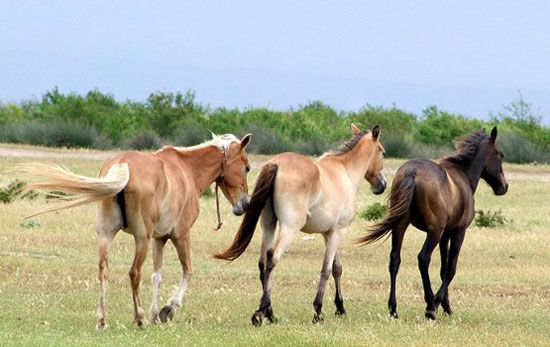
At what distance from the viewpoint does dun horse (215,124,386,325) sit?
11.5m

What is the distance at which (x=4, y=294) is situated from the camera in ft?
44.1

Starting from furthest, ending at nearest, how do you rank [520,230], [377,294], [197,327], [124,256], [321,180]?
[520,230]
[124,256]
[377,294]
[321,180]
[197,327]

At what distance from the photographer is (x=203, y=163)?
1197 centimetres

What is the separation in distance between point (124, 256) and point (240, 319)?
19.6 feet

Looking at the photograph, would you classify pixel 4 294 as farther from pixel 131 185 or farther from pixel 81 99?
pixel 81 99

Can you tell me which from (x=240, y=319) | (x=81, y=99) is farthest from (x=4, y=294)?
(x=81, y=99)

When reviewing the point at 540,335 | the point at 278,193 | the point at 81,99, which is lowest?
the point at 81,99

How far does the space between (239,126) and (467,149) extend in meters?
29.5

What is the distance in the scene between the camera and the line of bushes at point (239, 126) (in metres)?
37.4

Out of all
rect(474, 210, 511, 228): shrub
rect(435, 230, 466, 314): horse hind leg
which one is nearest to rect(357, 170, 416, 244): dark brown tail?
rect(435, 230, 466, 314): horse hind leg

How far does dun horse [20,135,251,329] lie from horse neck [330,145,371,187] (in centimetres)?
128

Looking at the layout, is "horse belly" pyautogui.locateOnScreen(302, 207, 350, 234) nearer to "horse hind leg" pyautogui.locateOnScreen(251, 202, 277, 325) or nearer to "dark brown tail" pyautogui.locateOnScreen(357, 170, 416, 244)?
"horse hind leg" pyautogui.locateOnScreen(251, 202, 277, 325)

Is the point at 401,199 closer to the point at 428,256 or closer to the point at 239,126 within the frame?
the point at 428,256

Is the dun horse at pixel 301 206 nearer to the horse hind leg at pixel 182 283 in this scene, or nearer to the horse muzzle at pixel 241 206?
the horse muzzle at pixel 241 206
